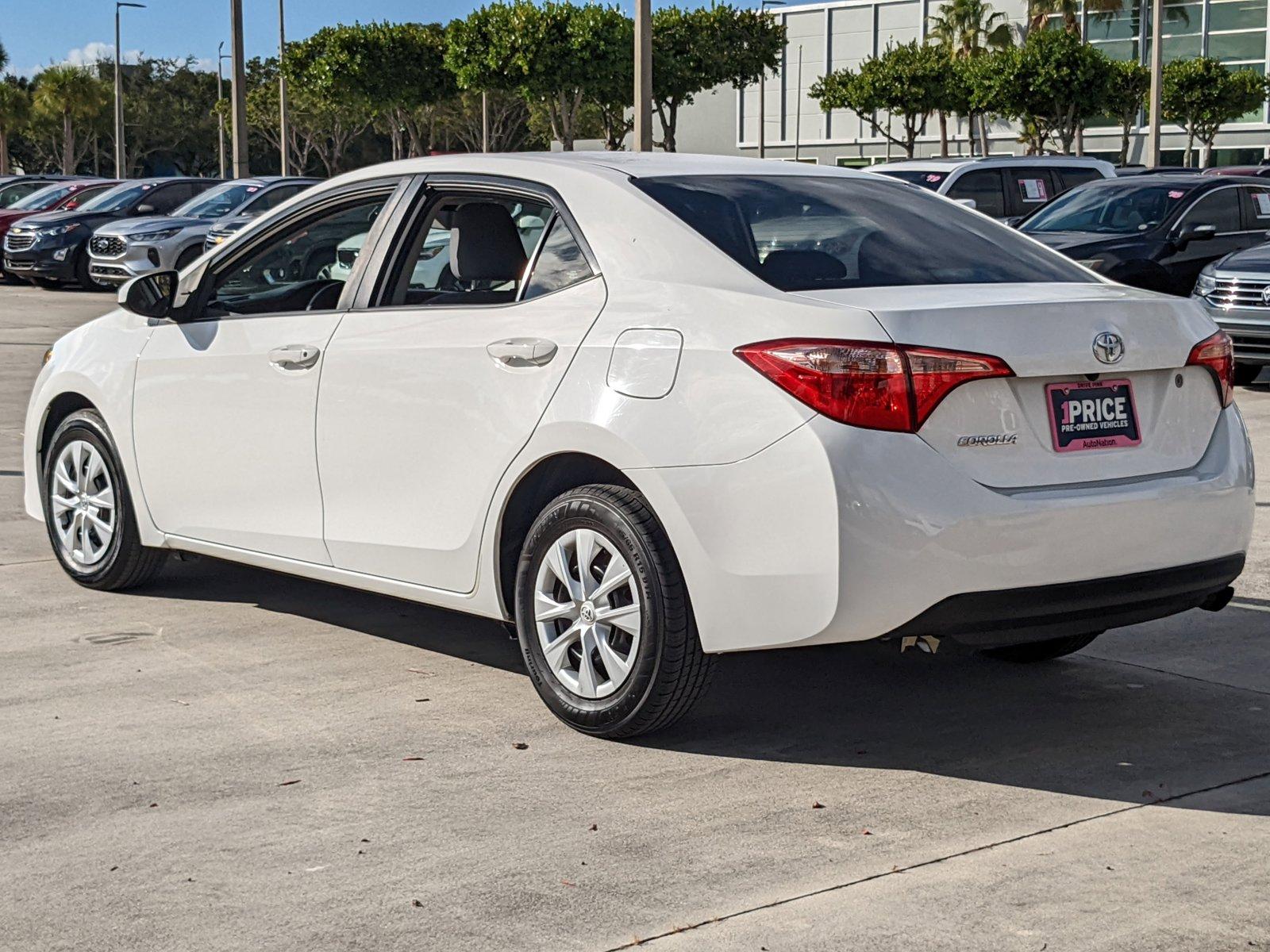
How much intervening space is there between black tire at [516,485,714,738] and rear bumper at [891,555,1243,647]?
1.92 feet

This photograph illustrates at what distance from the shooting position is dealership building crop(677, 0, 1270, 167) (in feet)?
221

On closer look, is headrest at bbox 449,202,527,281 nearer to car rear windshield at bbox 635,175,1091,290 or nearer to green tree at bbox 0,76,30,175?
car rear windshield at bbox 635,175,1091,290

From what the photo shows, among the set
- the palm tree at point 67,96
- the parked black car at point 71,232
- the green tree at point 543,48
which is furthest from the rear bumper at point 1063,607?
the palm tree at point 67,96

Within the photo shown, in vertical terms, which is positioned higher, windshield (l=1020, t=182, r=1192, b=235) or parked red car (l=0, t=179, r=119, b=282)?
parked red car (l=0, t=179, r=119, b=282)

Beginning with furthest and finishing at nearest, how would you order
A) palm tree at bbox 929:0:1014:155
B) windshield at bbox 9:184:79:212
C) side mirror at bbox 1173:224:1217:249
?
palm tree at bbox 929:0:1014:155, windshield at bbox 9:184:79:212, side mirror at bbox 1173:224:1217:249

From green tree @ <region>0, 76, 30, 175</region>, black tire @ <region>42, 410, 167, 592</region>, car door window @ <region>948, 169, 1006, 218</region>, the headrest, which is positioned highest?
green tree @ <region>0, 76, 30, 175</region>

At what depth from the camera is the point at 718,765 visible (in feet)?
15.6

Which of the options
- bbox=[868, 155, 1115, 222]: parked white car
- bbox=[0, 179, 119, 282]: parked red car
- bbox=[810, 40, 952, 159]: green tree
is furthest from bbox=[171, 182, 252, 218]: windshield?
bbox=[810, 40, 952, 159]: green tree

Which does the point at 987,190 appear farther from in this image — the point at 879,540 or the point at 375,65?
the point at 375,65

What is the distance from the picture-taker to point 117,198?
28.6m

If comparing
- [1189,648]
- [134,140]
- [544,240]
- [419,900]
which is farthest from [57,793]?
[134,140]

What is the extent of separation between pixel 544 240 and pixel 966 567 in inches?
64.7

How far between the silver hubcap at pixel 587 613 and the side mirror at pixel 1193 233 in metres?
12.2

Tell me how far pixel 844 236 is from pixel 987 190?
15.2 m
